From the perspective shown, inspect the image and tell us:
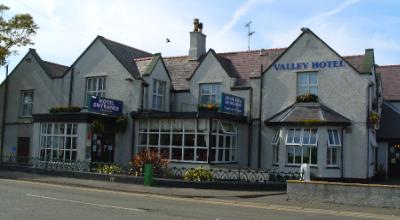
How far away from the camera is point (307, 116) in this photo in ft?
93.8

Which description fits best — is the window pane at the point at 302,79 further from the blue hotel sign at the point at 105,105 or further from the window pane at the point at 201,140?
the blue hotel sign at the point at 105,105

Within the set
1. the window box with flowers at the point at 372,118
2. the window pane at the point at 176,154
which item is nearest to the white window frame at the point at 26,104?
the window pane at the point at 176,154

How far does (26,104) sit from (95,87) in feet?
22.7

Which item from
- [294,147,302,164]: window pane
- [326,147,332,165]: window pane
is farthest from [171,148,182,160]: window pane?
[326,147,332,165]: window pane

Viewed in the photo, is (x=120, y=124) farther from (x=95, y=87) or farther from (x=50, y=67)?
(x=50, y=67)

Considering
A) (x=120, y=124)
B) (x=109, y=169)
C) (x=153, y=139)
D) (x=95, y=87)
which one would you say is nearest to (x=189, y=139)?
(x=153, y=139)

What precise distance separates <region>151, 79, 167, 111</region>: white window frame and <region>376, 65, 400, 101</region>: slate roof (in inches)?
622

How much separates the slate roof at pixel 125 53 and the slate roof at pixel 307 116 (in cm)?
958

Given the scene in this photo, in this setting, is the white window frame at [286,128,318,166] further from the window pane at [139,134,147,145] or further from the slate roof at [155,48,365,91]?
the window pane at [139,134,147,145]

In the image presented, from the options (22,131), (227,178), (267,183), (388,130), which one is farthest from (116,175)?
(388,130)

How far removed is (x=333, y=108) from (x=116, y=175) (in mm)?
12794

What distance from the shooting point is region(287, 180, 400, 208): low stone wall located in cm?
1725

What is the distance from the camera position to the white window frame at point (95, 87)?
112ft

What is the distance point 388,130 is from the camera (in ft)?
109
